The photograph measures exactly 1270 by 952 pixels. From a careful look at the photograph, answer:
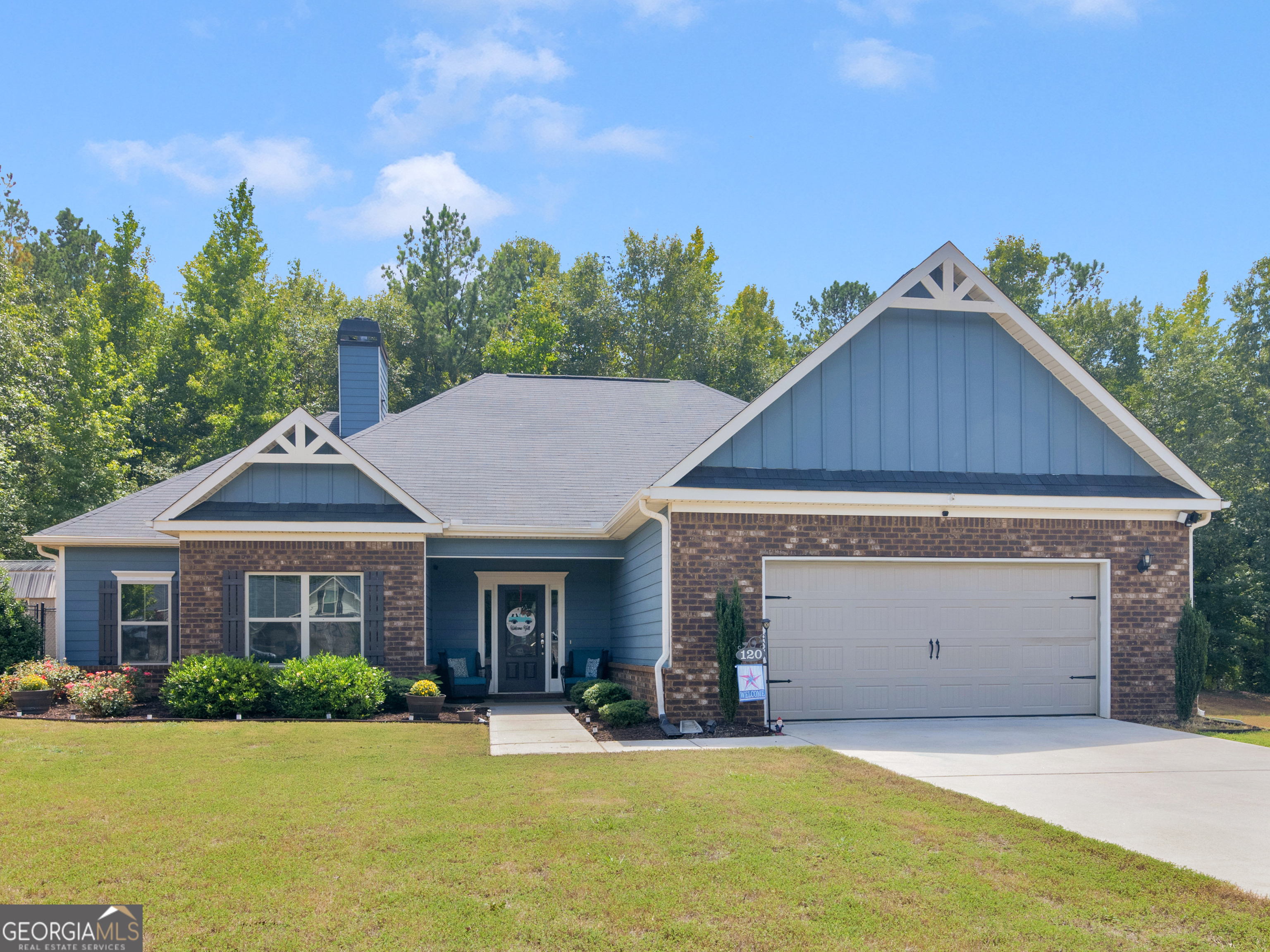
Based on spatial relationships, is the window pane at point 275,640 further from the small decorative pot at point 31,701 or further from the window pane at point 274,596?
the small decorative pot at point 31,701

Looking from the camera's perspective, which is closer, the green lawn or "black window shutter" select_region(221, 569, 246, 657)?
the green lawn

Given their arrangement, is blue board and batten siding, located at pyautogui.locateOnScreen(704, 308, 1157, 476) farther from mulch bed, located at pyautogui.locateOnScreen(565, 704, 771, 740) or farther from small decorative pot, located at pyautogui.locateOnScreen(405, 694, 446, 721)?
Answer: small decorative pot, located at pyautogui.locateOnScreen(405, 694, 446, 721)

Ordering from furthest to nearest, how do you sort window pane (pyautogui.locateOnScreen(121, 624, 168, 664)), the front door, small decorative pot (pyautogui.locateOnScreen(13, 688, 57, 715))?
1. the front door
2. window pane (pyautogui.locateOnScreen(121, 624, 168, 664))
3. small decorative pot (pyautogui.locateOnScreen(13, 688, 57, 715))

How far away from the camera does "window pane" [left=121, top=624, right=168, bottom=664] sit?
604 inches

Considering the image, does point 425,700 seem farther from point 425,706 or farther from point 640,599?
point 640,599

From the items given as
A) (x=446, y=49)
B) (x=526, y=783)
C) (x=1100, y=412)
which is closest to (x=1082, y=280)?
(x=1100, y=412)

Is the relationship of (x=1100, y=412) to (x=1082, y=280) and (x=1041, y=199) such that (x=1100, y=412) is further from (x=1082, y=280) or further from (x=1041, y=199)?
(x=1082, y=280)

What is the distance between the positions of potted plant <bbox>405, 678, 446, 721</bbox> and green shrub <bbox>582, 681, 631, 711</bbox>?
6.69ft

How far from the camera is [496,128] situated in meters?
17.7

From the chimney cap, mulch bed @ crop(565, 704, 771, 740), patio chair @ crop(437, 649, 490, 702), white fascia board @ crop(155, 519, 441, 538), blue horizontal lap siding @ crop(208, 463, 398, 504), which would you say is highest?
the chimney cap

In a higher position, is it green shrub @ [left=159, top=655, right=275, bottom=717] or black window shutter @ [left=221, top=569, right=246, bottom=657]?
black window shutter @ [left=221, top=569, right=246, bottom=657]

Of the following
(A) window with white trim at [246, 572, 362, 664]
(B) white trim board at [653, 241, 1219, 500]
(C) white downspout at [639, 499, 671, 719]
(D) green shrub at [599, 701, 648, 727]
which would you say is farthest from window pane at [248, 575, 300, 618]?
(B) white trim board at [653, 241, 1219, 500]

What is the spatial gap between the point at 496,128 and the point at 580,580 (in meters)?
8.59

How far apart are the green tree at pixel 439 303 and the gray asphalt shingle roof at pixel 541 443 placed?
59.1ft
